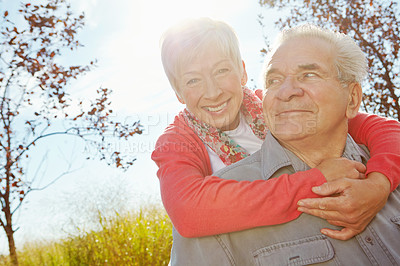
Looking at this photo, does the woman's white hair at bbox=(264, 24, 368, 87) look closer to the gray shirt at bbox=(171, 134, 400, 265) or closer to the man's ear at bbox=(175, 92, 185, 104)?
the gray shirt at bbox=(171, 134, 400, 265)

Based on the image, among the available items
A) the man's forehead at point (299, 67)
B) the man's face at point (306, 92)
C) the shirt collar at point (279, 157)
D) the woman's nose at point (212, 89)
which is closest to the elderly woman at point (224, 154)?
the woman's nose at point (212, 89)

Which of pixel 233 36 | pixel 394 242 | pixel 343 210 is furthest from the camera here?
pixel 233 36

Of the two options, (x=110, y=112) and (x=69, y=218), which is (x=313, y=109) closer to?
(x=110, y=112)

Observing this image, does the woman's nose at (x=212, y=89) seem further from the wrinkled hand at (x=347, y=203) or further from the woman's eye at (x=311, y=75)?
the wrinkled hand at (x=347, y=203)

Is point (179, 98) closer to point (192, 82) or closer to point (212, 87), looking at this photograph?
point (192, 82)

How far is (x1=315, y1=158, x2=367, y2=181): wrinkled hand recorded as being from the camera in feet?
5.24

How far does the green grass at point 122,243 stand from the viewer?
13.9 ft

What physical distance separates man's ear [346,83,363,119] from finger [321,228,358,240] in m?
0.70

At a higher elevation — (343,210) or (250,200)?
(250,200)

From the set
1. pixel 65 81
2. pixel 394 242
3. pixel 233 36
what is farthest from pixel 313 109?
pixel 65 81

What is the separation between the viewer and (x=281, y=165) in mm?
1853

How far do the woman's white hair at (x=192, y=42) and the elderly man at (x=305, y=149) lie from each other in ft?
1.75

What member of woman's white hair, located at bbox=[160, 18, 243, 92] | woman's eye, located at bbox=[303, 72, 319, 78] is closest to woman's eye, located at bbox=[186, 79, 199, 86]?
woman's white hair, located at bbox=[160, 18, 243, 92]

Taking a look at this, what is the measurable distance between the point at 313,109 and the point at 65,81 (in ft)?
13.6
